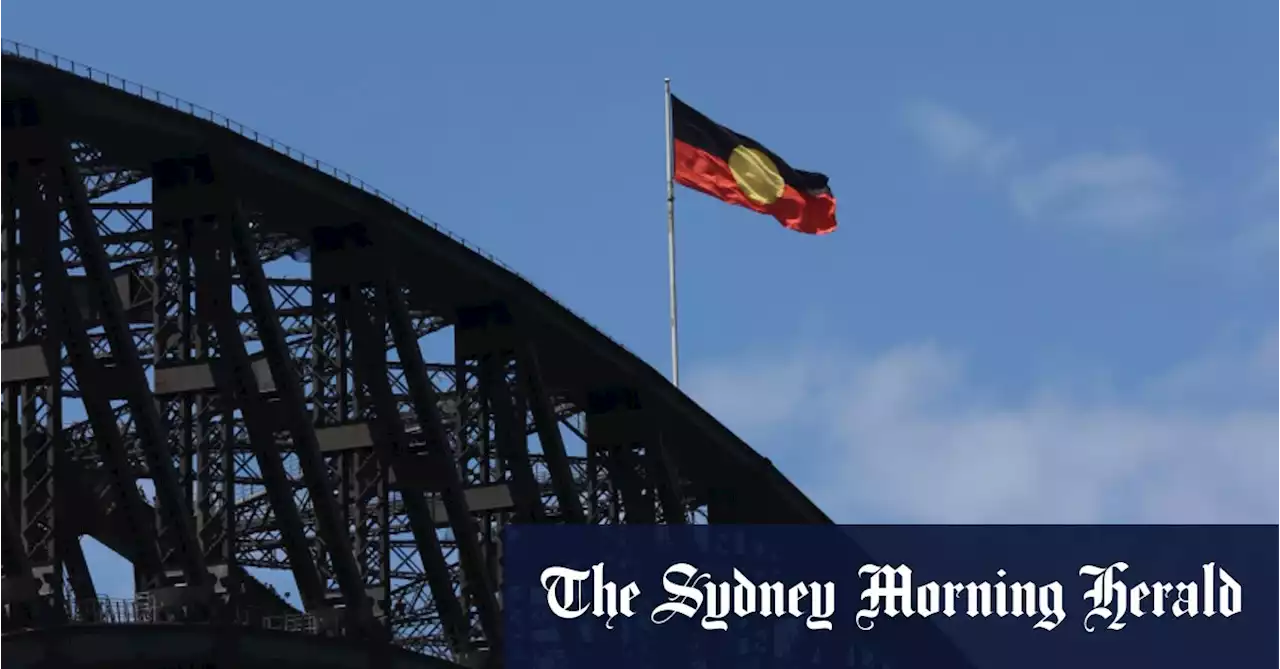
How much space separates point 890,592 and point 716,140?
14.6 metres

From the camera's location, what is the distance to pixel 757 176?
85.1 meters

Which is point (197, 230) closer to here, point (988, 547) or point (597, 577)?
point (597, 577)

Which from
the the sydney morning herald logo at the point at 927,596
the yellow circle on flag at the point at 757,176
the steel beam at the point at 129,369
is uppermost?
the yellow circle on flag at the point at 757,176

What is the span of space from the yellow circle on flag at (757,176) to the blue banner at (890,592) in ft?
29.3

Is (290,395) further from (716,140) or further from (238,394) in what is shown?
(716,140)

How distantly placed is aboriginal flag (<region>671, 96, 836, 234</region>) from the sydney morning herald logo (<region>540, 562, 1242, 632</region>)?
13643 mm

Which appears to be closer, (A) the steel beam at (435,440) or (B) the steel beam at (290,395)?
(B) the steel beam at (290,395)

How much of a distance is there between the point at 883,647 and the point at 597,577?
158 feet

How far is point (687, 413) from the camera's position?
91.6 m

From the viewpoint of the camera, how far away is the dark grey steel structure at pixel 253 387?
60031 millimetres

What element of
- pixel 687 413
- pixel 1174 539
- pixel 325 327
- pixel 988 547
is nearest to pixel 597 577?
pixel 988 547

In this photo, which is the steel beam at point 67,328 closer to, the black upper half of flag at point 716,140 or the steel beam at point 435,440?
the steel beam at point 435,440

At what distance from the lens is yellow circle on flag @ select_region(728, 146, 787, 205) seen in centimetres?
8512

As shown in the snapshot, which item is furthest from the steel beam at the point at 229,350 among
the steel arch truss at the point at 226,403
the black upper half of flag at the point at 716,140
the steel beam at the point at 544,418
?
the black upper half of flag at the point at 716,140
